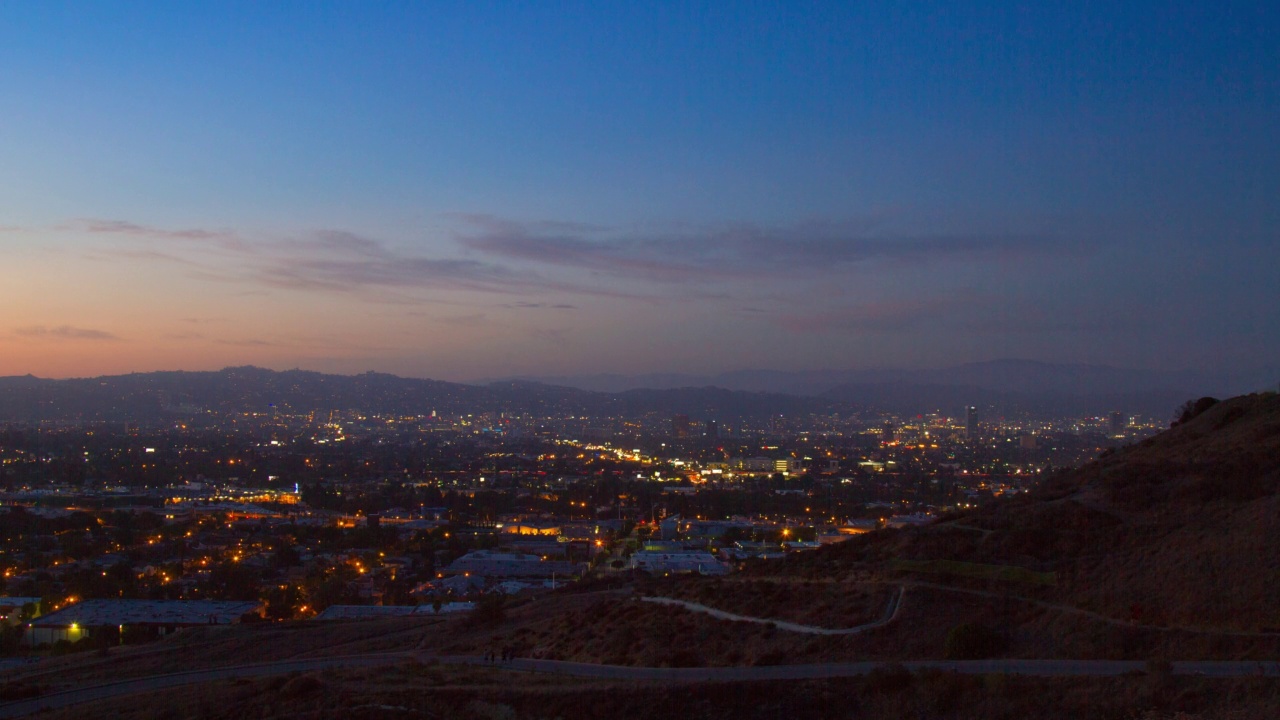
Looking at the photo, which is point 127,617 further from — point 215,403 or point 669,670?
point 215,403

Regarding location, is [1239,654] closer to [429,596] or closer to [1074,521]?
[1074,521]

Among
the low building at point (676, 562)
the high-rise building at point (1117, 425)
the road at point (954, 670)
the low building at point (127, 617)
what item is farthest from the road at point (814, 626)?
the high-rise building at point (1117, 425)

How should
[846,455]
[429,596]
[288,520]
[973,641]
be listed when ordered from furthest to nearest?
[846,455]
[288,520]
[429,596]
[973,641]

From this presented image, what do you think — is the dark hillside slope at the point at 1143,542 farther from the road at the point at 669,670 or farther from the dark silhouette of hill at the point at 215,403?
the dark silhouette of hill at the point at 215,403

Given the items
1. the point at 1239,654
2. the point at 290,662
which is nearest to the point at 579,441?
the point at 290,662

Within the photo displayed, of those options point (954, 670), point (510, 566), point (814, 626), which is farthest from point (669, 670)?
point (510, 566)

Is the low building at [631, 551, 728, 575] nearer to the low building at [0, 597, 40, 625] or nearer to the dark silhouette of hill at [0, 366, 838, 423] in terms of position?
the low building at [0, 597, 40, 625]
